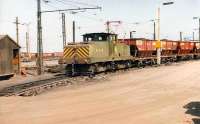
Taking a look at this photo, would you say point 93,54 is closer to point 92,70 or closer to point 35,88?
point 92,70

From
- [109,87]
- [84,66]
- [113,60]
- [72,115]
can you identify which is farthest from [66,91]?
[113,60]

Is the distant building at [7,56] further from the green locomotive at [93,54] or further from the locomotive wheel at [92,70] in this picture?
the locomotive wheel at [92,70]

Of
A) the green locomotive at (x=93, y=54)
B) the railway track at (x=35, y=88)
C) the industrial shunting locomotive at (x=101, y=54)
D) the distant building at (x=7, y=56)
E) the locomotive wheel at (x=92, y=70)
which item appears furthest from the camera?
the distant building at (x=7, y=56)

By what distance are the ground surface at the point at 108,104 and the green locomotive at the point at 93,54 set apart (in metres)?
5.51

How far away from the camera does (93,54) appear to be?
32531 mm

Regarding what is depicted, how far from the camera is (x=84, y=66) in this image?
3288 cm

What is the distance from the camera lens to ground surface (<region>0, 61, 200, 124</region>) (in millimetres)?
15273

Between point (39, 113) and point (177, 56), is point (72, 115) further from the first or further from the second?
point (177, 56)

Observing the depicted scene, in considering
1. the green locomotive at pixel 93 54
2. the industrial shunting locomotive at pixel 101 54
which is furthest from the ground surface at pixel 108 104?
the industrial shunting locomotive at pixel 101 54

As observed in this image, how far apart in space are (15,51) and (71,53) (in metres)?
8.79

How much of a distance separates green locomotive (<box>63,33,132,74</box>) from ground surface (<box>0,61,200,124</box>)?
5510 mm

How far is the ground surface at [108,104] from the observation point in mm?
15273

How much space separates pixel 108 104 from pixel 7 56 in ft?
67.5

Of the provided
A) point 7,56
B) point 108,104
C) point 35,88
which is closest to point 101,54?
point 7,56
